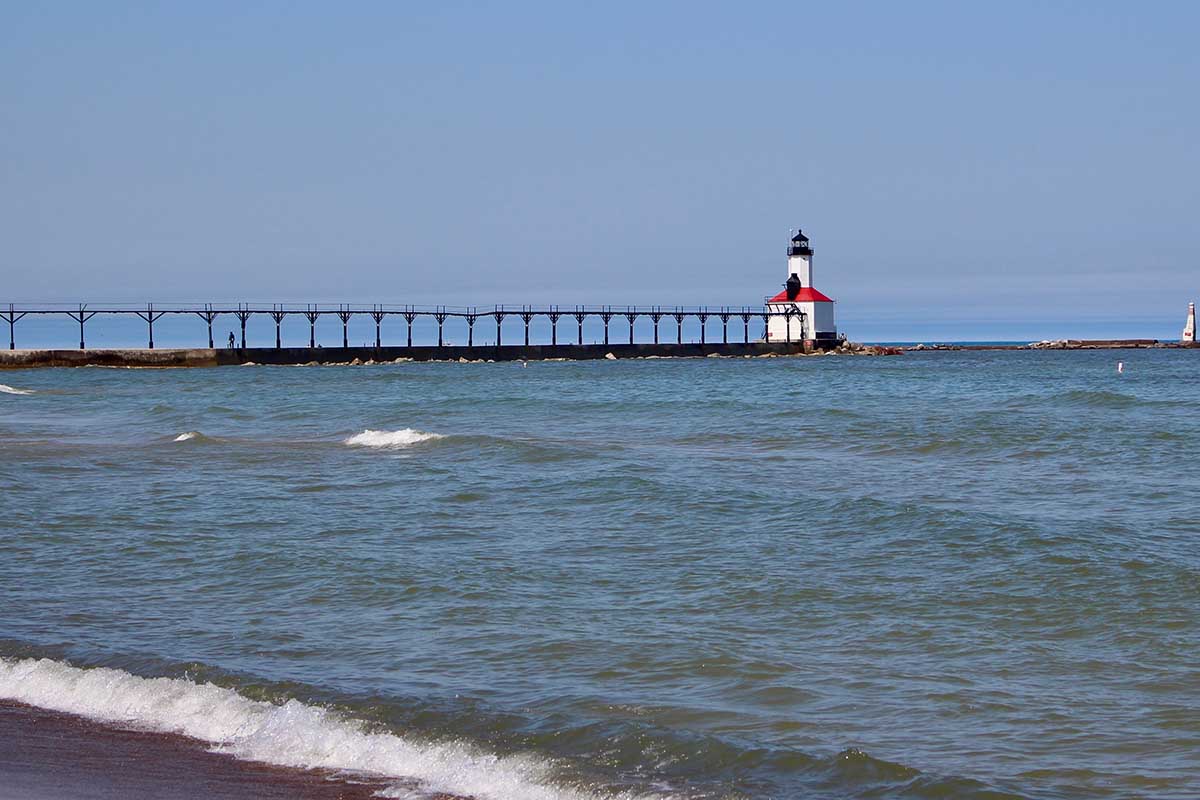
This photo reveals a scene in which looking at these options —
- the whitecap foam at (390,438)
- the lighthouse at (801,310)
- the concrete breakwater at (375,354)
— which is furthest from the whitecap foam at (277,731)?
the lighthouse at (801,310)

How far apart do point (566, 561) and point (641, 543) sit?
0.91 metres

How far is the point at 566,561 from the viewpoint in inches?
360

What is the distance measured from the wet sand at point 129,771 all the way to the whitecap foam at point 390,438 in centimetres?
1263

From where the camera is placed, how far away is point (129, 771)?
5.00 m

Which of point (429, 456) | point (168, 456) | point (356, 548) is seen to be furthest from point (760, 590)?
point (168, 456)

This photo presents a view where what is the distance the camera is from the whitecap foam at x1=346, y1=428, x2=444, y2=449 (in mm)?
18453

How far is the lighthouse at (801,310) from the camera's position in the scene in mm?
75062

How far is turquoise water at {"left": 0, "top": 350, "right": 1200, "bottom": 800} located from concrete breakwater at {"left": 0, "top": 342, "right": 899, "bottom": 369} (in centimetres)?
4510

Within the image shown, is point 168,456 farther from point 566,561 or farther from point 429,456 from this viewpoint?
point 566,561

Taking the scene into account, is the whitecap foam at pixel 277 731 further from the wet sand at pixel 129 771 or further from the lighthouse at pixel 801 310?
the lighthouse at pixel 801 310

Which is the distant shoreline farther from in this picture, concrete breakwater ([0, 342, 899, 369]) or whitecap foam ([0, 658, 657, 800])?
whitecap foam ([0, 658, 657, 800])

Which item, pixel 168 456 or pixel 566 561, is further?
pixel 168 456

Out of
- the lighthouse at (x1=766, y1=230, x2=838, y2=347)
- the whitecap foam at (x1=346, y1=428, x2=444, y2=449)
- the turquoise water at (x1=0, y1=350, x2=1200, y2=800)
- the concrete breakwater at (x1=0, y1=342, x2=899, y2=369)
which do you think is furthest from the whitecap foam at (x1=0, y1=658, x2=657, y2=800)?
the lighthouse at (x1=766, y1=230, x2=838, y2=347)

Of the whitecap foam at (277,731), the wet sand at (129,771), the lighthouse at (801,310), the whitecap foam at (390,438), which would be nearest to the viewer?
the wet sand at (129,771)
